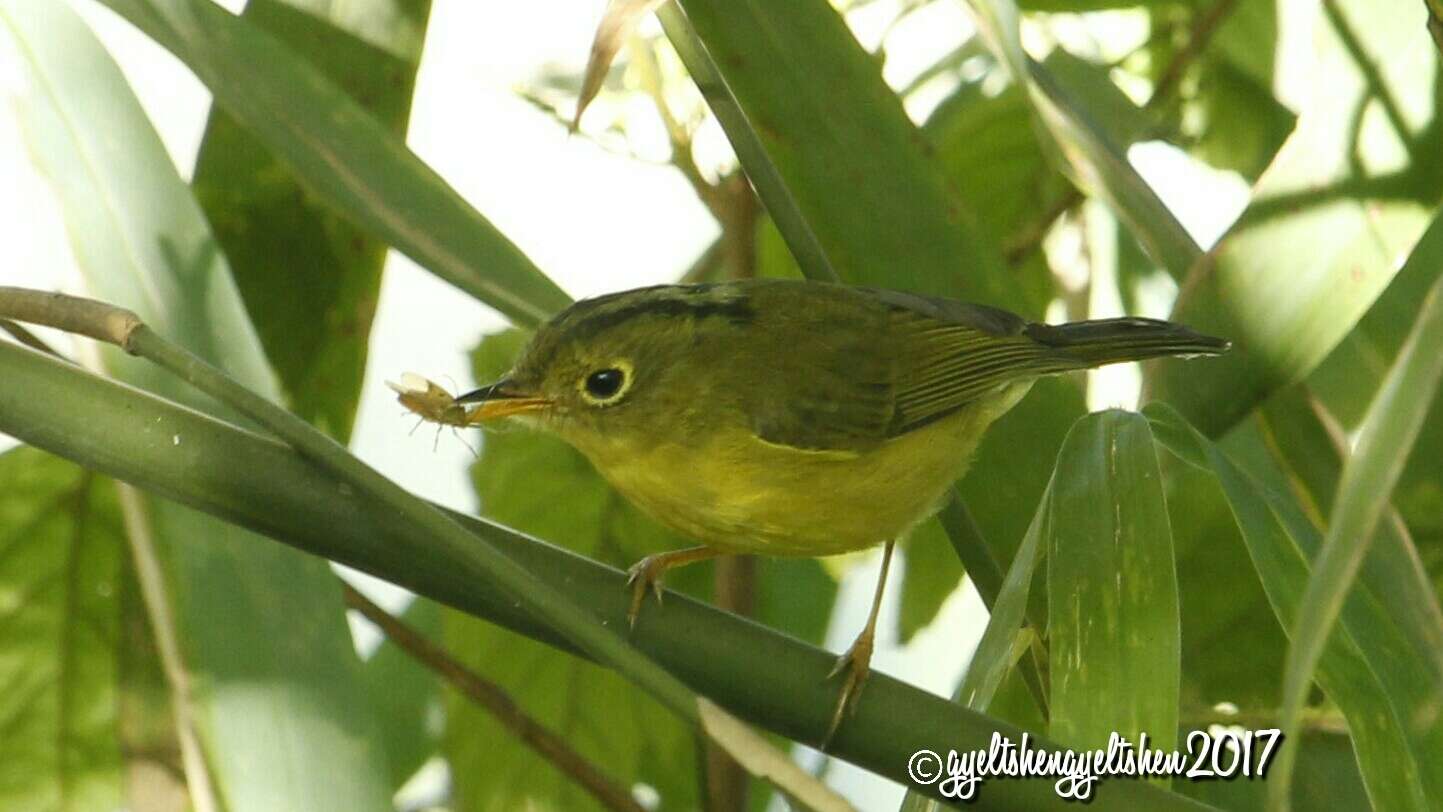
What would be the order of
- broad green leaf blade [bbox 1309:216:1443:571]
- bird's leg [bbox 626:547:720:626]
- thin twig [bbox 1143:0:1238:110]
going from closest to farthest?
bird's leg [bbox 626:547:720:626], broad green leaf blade [bbox 1309:216:1443:571], thin twig [bbox 1143:0:1238:110]

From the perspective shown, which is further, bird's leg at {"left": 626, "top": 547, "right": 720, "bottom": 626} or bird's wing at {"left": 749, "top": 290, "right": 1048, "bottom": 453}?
bird's wing at {"left": 749, "top": 290, "right": 1048, "bottom": 453}

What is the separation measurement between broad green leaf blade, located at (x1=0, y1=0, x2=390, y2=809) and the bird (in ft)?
1.63

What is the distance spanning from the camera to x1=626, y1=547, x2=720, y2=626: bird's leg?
1.39m

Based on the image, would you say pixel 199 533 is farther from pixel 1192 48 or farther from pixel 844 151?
pixel 1192 48

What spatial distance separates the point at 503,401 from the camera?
2307 mm

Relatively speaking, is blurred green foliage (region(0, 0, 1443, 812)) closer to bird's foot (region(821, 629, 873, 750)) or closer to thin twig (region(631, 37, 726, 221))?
thin twig (region(631, 37, 726, 221))


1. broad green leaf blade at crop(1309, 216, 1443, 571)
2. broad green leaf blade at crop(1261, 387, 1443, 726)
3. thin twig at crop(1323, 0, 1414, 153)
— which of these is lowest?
broad green leaf blade at crop(1261, 387, 1443, 726)

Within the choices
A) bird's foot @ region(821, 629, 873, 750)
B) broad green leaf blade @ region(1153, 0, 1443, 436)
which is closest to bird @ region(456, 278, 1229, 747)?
broad green leaf blade @ region(1153, 0, 1443, 436)

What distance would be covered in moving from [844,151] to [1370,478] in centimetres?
118

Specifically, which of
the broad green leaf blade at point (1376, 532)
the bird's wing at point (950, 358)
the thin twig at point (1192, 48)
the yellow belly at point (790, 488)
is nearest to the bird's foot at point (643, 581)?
the yellow belly at point (790, 488)

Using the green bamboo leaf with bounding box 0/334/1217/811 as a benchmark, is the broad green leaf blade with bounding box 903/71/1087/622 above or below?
above

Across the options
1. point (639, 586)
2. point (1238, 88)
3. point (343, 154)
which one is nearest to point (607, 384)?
point (343, 154)

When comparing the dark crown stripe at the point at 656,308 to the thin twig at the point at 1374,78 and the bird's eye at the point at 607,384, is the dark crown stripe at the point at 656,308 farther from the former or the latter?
the thin twig at the point at 1374,78

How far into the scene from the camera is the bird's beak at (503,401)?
225 cm
